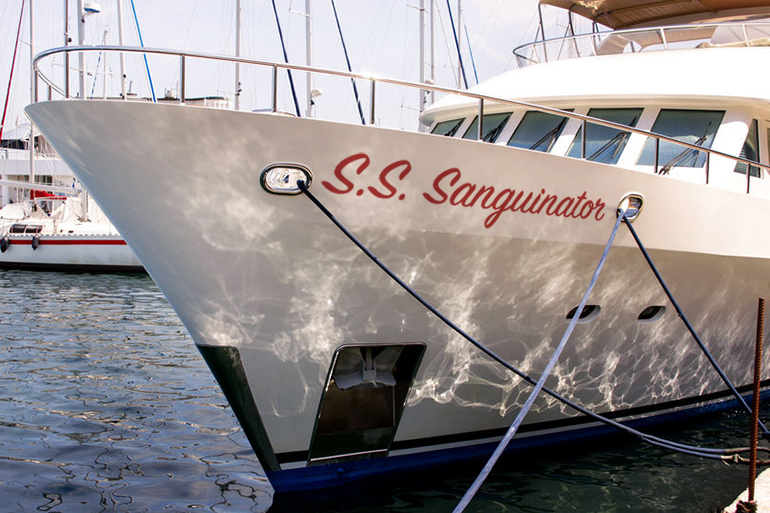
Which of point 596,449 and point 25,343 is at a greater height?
point 596,449

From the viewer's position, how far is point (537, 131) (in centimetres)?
736

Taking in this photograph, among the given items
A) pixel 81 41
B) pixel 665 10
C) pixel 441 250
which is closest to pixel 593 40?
pixel 665 10

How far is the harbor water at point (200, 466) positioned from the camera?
571 cm

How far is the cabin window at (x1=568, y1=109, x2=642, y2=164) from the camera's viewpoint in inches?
272

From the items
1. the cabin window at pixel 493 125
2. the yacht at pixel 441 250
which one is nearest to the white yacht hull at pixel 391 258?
the yacht at pixel 441 250

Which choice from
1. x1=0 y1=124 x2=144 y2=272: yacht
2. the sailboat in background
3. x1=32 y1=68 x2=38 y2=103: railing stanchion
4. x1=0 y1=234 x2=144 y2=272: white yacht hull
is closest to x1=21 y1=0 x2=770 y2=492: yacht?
x1=32 y1=68 x2=38 y2=103: railing stanchion

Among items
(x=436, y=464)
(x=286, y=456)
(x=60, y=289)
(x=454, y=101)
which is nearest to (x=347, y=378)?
(x=286, y=456)

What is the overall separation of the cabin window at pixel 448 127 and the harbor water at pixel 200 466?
3.63 m

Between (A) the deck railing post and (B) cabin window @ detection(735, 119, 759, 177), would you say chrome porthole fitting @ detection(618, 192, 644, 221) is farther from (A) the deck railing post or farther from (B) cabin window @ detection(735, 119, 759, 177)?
(B) cabin window @ detection(735, 119, 759, 177)

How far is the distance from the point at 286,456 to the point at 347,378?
74cm

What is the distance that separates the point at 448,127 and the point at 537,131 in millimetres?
1373

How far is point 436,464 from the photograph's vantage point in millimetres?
6145

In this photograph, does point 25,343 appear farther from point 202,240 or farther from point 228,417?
point 202,240

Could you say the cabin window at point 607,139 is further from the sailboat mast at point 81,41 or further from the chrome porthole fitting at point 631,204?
the sailboat mast at point 81,41
